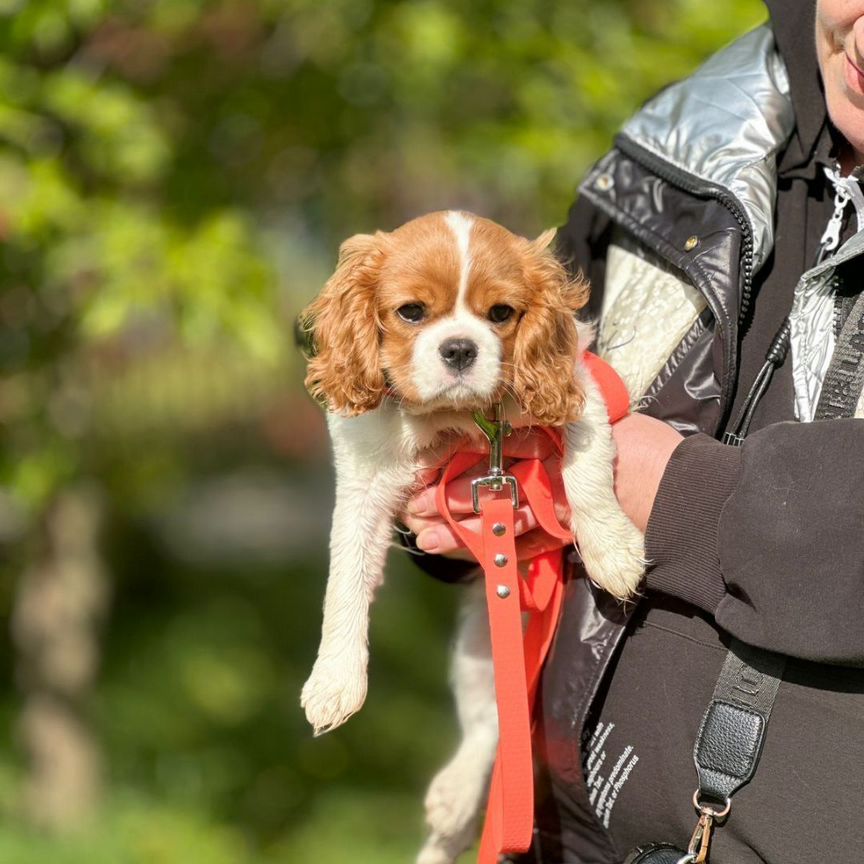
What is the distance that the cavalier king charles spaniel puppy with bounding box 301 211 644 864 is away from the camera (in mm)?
2271

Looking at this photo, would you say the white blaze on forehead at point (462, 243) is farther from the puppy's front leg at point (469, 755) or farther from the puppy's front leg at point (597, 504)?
the puppy's front leg at point (469, 755)

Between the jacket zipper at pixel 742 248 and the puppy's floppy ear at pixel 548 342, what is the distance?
0.23m

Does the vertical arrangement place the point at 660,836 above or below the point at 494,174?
below

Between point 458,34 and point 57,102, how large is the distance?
1.36 m

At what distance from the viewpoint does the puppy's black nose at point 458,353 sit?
2.23 m

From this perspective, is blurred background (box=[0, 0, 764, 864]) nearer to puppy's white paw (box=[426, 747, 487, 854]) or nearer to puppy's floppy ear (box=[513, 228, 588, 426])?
puppy's floppy ear (box=[513, 228, 588, 426])

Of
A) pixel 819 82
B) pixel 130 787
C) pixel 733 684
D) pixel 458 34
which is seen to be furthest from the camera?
pixel 130 787

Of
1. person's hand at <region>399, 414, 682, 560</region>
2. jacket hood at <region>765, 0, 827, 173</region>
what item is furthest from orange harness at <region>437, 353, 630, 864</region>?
jacket hood at <region>765, 0, 827, 173</region>

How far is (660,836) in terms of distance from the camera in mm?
2064

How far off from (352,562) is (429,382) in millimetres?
430

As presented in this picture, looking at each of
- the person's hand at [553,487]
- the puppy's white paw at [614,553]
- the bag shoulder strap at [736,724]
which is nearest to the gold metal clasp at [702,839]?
the bag shoulder strap at [736,724]

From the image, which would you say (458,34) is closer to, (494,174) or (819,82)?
(494,174)

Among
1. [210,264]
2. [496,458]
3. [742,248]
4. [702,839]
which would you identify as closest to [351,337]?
[496,458]

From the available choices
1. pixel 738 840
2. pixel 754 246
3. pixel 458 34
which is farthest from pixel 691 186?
pixel 458 34
